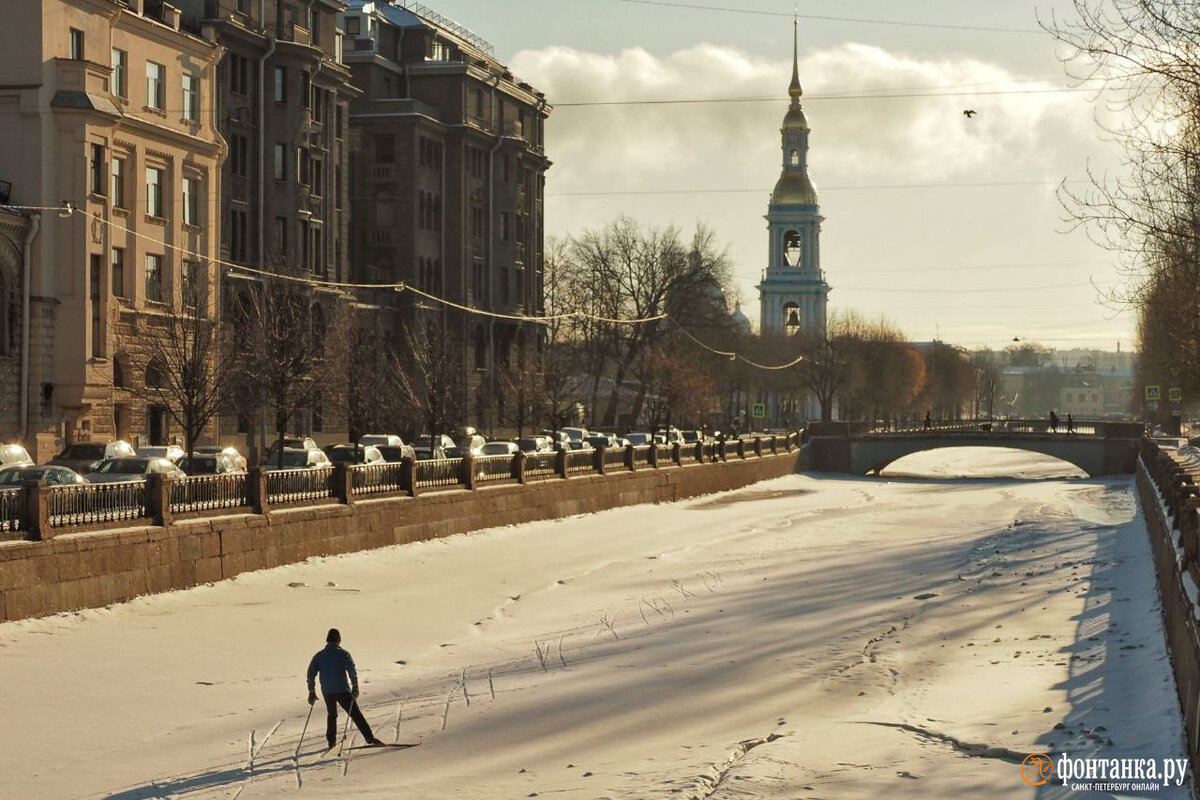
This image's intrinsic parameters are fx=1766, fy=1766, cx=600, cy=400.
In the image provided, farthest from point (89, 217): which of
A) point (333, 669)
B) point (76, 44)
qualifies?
point (333, 669)

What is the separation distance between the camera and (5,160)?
50.1m

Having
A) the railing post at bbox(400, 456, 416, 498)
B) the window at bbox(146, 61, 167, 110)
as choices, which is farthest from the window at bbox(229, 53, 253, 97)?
the railing post at bbox(400, 456, 416, 498)

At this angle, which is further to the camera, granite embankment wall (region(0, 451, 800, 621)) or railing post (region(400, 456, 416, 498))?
railing post (region(400, 456, 416, 498))

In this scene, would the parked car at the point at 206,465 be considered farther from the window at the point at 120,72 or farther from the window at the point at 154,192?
the window at the point at 120,72

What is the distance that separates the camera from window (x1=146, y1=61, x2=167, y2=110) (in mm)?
56531

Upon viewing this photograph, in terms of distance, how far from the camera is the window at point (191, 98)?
2315 inches

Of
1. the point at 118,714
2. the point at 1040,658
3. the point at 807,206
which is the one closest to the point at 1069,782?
the point at 1040,658

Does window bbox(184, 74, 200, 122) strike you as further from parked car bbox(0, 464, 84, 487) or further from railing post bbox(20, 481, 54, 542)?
railing post bbox(20, 481, 54, 542)

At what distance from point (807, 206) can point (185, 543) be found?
15715 cm

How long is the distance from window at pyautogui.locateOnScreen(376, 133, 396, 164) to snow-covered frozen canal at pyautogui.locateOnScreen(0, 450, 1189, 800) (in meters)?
41.7

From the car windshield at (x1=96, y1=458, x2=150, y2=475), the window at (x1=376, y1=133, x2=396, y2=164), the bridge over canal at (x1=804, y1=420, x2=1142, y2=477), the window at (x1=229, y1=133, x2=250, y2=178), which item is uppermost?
the window at (x1=376, y1=133, x2=396, y2=164)

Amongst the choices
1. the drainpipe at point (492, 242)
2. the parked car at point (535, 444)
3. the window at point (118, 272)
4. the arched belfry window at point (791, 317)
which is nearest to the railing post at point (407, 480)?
the window at point (118, 272)

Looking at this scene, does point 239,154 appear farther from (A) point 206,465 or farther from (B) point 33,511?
(B) point 33,511

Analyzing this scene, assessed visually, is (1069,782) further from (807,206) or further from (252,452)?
(807,206)
